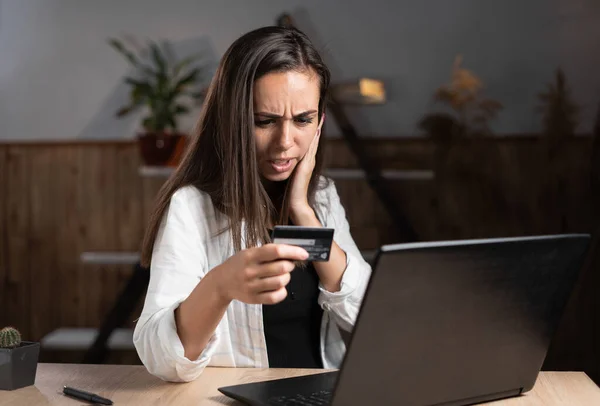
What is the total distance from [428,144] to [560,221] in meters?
0.68

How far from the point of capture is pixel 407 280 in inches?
35.3

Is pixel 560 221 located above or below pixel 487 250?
below

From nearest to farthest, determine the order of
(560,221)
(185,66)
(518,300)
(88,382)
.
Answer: (518,300), (88,382), (560,221), (185,66)

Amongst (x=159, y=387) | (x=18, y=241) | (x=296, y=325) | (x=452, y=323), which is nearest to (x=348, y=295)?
(x=296, y=325)

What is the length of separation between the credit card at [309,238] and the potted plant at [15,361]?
1.69ft

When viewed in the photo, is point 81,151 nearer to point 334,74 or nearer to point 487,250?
point 334,74

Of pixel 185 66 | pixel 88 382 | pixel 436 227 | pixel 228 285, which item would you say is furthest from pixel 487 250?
pixel 185 66

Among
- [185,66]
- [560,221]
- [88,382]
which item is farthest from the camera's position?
[185,66]

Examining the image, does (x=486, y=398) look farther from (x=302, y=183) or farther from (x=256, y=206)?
(x=302, y=183)

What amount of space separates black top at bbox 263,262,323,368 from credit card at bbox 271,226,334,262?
70 centimetres

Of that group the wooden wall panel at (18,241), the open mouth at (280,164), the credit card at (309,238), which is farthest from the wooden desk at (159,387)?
the wooden wall panel at (18,241)

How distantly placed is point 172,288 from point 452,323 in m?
0.60

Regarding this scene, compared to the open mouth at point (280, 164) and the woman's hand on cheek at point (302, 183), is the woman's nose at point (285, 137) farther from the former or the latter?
the woman's hand on cheek at point (302, 183)

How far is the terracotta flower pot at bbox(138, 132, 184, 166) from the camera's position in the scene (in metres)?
3.40
